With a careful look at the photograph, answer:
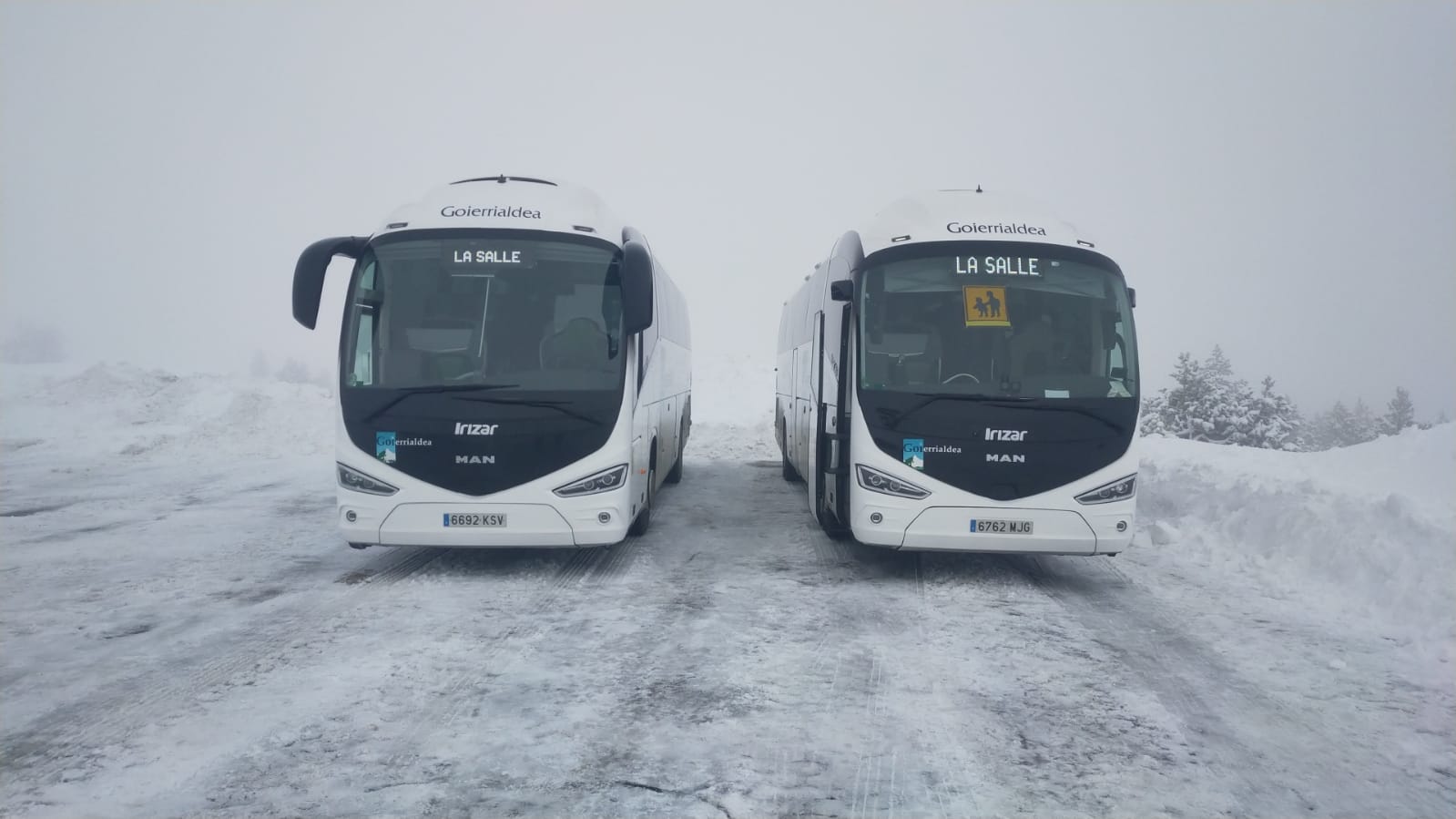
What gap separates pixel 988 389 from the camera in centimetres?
748

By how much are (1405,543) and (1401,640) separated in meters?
1.63

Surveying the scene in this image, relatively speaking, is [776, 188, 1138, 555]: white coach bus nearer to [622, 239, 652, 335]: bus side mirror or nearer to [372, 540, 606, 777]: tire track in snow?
[622, 239, 652, 335]: bus side mirror

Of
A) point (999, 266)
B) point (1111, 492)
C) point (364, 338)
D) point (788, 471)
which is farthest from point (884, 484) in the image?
point (788, 471)

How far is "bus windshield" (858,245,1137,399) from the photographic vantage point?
7.52m

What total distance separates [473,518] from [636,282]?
99.5 inches

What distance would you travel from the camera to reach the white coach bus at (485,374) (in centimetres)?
742

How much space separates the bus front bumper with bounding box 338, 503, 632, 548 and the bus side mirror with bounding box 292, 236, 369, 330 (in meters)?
1.69

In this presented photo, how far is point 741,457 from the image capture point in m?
20.3

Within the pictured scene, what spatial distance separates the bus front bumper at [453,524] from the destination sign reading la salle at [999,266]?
4208 mm

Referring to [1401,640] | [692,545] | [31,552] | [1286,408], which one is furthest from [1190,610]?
[1286,408]

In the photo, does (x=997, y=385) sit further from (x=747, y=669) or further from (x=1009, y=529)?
(x=747, y=669)

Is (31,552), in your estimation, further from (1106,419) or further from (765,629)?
(1106,419)

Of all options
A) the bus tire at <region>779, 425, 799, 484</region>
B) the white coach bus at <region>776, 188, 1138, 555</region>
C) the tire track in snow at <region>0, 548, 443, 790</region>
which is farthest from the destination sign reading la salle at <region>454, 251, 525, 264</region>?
the bus tire at <region>779, 425, 799, 484</region>

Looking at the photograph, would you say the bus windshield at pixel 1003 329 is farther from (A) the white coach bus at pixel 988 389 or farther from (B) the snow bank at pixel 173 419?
(B) the snow bank at pixel 173 419
